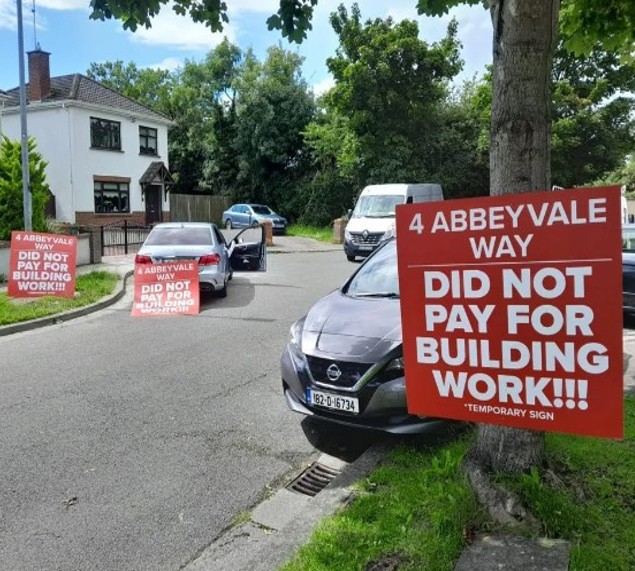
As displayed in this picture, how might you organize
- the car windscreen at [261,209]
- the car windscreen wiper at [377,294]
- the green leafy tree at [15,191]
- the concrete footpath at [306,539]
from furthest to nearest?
the car windscreen at [261,209] < the green leafy tree at [15,191] < the car windscreen wiper at [377,294] < the concrete footpath at [306,539]

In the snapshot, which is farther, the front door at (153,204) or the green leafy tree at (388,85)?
the front door at (153,204)

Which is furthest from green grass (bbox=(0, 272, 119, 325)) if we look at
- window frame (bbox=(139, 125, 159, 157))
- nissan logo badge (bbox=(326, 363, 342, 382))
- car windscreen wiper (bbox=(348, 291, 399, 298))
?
window frame (bbox=(139, 125, 159, 157))

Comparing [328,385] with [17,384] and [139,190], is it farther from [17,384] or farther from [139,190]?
[139,190]

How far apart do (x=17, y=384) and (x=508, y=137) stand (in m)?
5.73

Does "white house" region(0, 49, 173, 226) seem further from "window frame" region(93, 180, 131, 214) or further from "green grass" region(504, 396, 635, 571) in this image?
"green grass" region(504, 396, 635, 571)

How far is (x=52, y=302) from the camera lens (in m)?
11.4

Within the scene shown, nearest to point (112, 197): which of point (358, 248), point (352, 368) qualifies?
point (358, 248)

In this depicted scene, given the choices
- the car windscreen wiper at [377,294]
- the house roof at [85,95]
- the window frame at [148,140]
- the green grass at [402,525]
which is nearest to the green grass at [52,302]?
the car windscreen wiper at [377,294]

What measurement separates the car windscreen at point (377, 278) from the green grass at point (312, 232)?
22.8 meters

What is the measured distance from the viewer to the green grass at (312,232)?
3066 cm

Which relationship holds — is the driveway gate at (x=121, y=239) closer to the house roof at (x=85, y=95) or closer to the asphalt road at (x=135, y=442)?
the house roof at (x=85, y=95)

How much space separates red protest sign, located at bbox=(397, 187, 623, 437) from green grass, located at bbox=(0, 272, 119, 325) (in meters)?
8.47

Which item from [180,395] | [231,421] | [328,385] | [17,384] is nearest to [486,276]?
[328,385]

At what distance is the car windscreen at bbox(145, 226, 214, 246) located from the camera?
1264 cm
